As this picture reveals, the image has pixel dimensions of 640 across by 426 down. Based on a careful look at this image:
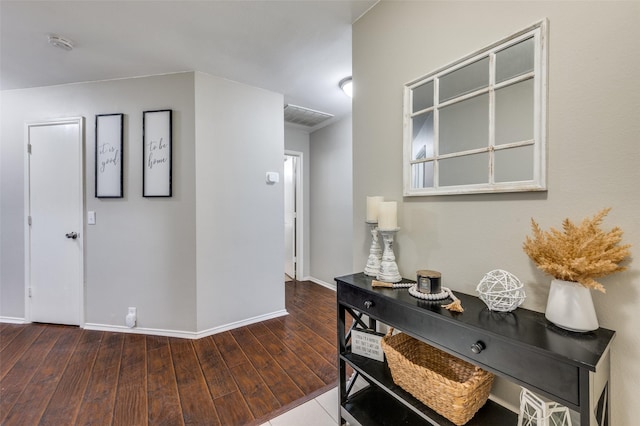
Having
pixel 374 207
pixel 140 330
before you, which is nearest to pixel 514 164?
pixel 374 207

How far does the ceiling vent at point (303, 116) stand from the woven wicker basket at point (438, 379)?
2.76m

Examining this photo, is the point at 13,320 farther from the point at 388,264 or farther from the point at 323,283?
the point at 388,264

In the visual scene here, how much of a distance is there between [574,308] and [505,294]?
0.18 m

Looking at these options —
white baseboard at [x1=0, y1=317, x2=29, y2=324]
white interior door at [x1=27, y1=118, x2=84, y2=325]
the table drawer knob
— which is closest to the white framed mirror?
the table drawer knob

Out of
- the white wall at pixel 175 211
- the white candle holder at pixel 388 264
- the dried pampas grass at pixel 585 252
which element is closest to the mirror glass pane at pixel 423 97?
the white candle holder at pixel 388 264

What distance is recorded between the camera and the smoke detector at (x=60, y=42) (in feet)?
6.07

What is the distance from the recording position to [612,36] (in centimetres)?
80

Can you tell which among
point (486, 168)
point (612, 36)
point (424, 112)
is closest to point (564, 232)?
point (486, 168)

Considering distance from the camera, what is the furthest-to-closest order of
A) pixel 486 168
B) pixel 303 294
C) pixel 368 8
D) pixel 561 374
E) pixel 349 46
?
pixel 303 294, pixel 349 46, pixel 368 8, pixel 486 168, pixel 561 374

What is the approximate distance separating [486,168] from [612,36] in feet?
1.61

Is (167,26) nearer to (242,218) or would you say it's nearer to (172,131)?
(172,131)

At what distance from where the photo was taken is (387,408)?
4.42 feet

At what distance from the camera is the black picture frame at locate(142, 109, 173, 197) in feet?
7.79

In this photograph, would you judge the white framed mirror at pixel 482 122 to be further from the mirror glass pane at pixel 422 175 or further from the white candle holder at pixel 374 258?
the white candle holder at pixel 374 258
